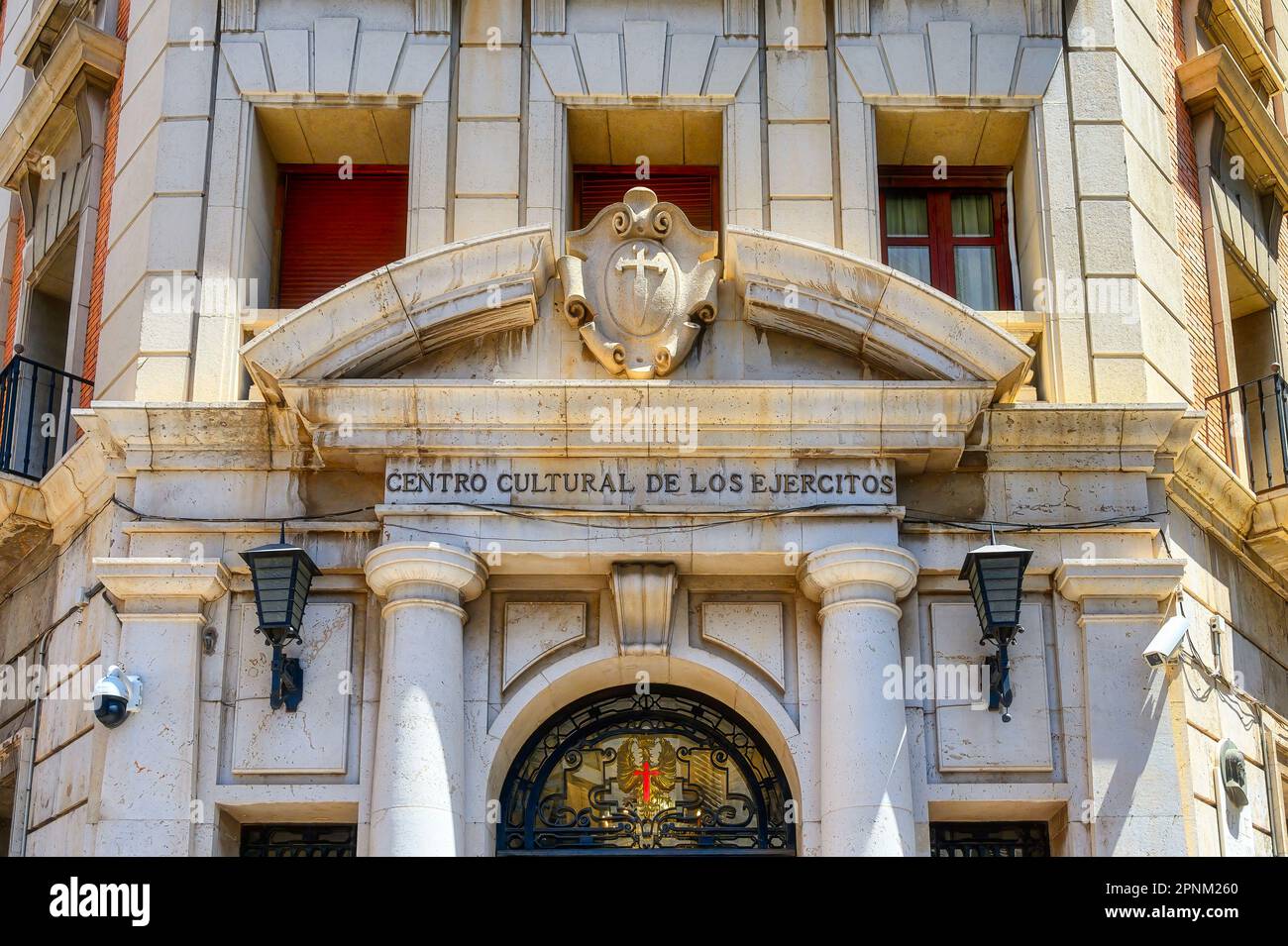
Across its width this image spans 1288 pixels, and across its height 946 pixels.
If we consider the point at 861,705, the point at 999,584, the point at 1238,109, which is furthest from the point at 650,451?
the point at 1238,109

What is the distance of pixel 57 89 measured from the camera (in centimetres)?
1769

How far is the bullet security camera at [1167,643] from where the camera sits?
44.6 ft

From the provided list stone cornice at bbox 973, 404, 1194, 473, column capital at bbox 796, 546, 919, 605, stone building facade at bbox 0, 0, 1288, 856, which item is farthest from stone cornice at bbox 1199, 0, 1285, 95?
column capital at bbox 796, 546, 919, 605

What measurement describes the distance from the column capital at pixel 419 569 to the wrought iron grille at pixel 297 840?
5.88ft

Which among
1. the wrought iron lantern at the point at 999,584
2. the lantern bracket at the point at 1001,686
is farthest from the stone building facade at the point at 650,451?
the wrought iron lantern at the point at 999,584

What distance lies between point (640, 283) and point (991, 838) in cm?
479

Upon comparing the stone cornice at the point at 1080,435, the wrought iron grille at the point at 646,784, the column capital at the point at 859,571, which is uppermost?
the stone cornice at the point at 1080,435

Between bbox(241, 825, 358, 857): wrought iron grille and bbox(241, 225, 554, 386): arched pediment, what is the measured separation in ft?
10.7

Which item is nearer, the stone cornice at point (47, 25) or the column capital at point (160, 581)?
the column capital at point (160, 581)

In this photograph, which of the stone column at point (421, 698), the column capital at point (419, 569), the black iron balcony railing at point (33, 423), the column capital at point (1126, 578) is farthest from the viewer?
the black iron balcony railing at point (33, 423)

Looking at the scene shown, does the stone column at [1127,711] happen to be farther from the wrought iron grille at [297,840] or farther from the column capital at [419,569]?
the wrought iron grille at [297,840]

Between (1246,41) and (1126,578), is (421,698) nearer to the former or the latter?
(1126,578)

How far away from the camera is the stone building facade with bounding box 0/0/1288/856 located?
13.9 meters
